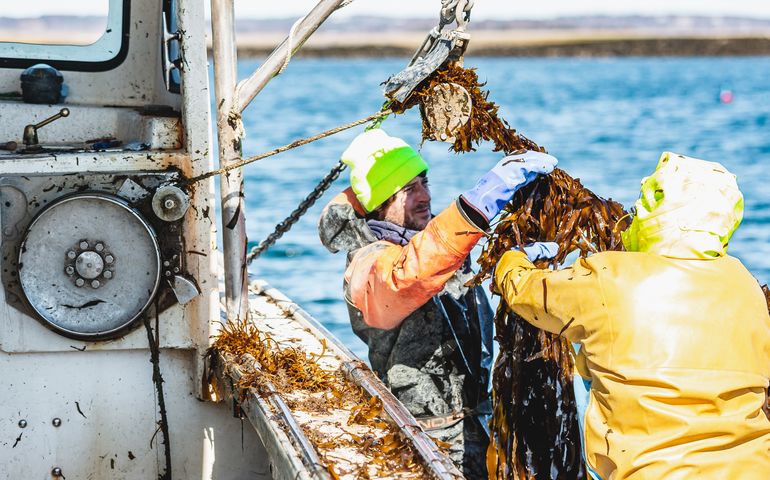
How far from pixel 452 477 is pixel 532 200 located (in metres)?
1.32

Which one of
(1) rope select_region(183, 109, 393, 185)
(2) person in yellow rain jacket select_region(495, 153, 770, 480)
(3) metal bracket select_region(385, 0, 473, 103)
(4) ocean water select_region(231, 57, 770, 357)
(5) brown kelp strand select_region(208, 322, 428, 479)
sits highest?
(3) metal bracket select_region(385, 0, 473, 103)

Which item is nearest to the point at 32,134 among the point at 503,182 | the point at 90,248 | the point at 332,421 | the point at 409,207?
the point at 90,248

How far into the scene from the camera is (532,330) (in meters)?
3.84

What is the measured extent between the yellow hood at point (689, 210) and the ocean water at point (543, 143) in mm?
1250

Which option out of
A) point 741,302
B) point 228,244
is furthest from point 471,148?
point 741,302

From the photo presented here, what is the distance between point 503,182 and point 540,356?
64cm

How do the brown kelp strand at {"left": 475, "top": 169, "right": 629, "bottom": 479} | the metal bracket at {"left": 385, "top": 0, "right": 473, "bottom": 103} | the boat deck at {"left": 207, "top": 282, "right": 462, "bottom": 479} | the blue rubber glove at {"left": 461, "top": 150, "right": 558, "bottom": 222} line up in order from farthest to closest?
the metal bracket at {"left": 385, "top": 0, "right": 473, "bottom": 103}, the brown kelp strand at {"left": 475, "top": 169, "right": 629, "bottom": 479}, the blue rubber glove at {"left": 461, "top": 150, "right": 558, "bottom": 222}, the boat deck at {"left": 207, "top": 282, "right": 462, "bottom": 479}

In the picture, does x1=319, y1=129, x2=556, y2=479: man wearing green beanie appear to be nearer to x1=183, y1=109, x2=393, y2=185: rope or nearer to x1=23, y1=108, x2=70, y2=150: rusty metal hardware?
x1=183, y1=109, x2=393, y2=185: rope

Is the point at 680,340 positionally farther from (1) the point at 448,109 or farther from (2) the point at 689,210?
(1) the point at 448,109

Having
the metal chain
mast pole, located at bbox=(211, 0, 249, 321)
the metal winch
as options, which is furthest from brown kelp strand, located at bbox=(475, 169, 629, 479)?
the metal winch

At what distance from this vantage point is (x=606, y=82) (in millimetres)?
65312

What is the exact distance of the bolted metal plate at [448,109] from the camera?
12.8ft

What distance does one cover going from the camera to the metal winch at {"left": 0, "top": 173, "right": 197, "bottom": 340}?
365 centimetres

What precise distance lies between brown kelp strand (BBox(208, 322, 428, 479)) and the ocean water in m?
1.33
